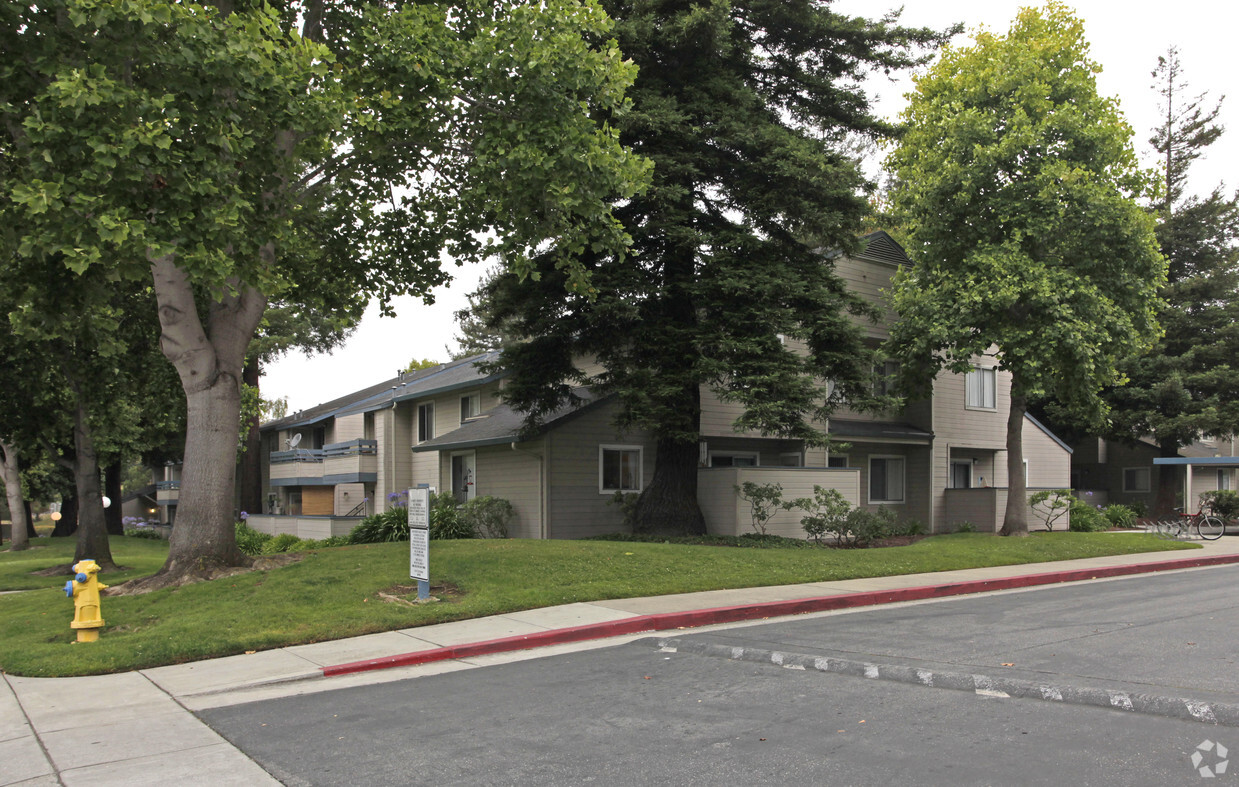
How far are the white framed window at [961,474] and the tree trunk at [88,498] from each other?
24906mm

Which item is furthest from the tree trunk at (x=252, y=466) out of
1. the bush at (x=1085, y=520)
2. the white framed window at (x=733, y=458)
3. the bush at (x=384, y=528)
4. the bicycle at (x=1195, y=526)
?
the bicycle at (x=1195, y=526)

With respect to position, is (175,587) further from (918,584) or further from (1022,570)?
(1022,570)

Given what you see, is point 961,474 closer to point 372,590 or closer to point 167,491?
point 372,590

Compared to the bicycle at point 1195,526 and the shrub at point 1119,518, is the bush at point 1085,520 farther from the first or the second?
the bicycle at point 1195,526

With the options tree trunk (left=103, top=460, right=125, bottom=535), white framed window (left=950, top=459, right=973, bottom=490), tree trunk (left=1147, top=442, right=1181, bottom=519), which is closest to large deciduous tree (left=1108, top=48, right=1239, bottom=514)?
tree trunk (left=1147, top=442, right=1181, bottom=519)

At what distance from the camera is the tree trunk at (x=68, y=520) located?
1828 inches

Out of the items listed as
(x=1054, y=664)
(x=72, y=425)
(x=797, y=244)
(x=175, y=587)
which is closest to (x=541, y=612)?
(x=175, y=587)

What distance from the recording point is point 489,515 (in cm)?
2295

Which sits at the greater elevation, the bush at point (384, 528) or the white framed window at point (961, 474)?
the white framed window at point (961, 474)

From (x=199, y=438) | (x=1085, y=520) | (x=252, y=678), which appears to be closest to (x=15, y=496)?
(x=199, y=438)

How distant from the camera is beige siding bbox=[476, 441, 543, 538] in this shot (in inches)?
888

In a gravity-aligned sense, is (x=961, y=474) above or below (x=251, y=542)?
above

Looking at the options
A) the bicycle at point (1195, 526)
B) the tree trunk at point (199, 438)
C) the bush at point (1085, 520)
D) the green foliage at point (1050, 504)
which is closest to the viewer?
the tree trunk at point (199, 438)

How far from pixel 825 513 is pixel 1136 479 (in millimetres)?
26518
